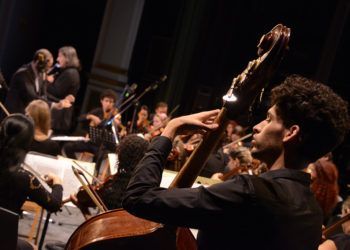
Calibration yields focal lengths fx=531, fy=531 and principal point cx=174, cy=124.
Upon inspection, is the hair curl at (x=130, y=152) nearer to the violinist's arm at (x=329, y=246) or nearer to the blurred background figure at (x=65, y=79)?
the violinist's arm at (x=329, y=246)

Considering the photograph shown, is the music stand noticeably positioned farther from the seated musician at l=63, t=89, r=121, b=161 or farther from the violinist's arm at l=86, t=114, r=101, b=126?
the violinist's arm at l=86, t=114, r=101, b=126

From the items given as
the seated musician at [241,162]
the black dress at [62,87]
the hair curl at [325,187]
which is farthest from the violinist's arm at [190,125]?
the black dress at [62,87]

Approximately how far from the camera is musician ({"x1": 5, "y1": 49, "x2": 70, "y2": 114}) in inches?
241

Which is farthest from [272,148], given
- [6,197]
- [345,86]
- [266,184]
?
[345,86]

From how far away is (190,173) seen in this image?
1546 mm

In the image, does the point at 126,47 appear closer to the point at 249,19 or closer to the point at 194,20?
the point at 194,20

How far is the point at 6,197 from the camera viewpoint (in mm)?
2557

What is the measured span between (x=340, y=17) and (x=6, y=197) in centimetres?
778

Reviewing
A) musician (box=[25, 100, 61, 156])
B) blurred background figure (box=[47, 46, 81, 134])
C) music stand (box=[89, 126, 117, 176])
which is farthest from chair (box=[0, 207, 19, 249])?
blurred background figure (box=[47, 46, 81, 134])

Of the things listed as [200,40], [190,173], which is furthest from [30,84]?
[190,173]

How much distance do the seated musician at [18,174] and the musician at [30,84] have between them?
3197 millimetres

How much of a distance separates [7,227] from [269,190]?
3.69 feet

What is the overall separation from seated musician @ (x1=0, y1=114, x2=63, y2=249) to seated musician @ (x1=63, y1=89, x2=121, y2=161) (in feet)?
11.4

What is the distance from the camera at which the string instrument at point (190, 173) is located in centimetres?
146
